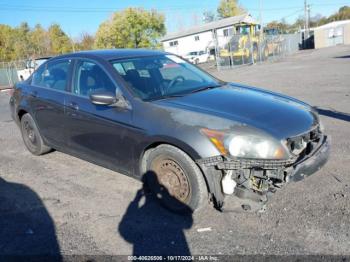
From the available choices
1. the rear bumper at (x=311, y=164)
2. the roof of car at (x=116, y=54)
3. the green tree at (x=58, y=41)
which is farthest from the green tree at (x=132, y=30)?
the rear bumper at (x=311, y=164)

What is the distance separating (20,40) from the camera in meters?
60.7

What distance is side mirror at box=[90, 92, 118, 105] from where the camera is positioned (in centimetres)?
409

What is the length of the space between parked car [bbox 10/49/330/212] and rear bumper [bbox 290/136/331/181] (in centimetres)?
1

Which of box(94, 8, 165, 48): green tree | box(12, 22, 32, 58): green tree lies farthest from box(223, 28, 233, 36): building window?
box(12, 22, 32, 58): green tree

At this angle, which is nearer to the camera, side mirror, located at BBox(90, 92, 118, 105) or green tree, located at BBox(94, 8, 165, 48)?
side mirror, located at BBox(90, 92, 118, 105)

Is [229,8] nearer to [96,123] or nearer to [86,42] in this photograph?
[86,42]

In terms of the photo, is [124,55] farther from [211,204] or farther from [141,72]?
[211,204]

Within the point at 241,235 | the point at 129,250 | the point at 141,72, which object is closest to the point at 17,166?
the point at 141,72

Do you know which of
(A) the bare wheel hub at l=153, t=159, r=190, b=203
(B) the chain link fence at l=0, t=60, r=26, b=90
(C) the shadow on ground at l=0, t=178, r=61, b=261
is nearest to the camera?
(C) the shadow on ground at l=0, t=178, r=61, b=261

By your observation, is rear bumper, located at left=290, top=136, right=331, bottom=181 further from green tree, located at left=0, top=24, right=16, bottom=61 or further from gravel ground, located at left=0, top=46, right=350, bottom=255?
green tree, located at left=0, top=24, right=16, bottom=61

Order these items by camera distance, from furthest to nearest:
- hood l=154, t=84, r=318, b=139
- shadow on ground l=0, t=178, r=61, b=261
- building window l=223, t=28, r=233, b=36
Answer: building window l=223, t=28, r=233, b=36
hood l=154, t=84, r=318, b=139
shadow on ground l=0, t=178, r=61, b=261

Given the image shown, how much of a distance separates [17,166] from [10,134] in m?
2.92

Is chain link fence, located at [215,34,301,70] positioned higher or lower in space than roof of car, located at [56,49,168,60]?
lower

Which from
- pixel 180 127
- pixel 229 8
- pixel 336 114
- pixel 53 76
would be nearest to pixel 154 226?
pixel 180 127
